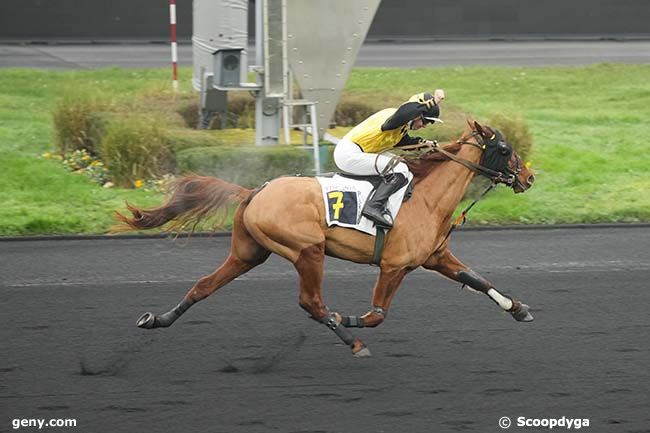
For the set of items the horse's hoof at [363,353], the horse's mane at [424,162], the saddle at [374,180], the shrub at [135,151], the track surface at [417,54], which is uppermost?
the horse's mane at [424,162]

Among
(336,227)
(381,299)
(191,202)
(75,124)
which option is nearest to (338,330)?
(381,299)

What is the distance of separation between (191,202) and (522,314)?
240cm

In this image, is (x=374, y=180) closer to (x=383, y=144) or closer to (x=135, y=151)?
(x=383, y=144)

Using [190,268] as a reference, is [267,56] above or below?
above

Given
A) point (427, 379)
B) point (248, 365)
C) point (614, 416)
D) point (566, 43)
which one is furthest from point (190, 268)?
point (566, 43)

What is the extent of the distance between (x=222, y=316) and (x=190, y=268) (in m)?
1.90

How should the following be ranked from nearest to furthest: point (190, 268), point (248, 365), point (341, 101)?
1. point (248, 365)
2. point (190, 268)
3. point (341, 101)

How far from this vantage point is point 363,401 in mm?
6688

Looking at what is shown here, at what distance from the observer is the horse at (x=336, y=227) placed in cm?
759

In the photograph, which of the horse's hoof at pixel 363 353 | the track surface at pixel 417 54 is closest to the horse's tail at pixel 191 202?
the horse's hoof at pixel 363 353

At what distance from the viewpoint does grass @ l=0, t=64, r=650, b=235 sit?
12.9 metres

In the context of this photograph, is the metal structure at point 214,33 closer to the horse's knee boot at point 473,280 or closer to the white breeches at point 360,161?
the white breeches at point 360,161

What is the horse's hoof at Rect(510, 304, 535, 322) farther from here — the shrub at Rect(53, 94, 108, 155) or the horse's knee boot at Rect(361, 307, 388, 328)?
the shrub at Rect(53, 94, 108, 155)

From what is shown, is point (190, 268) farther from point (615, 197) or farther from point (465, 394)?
point (615, 197)
